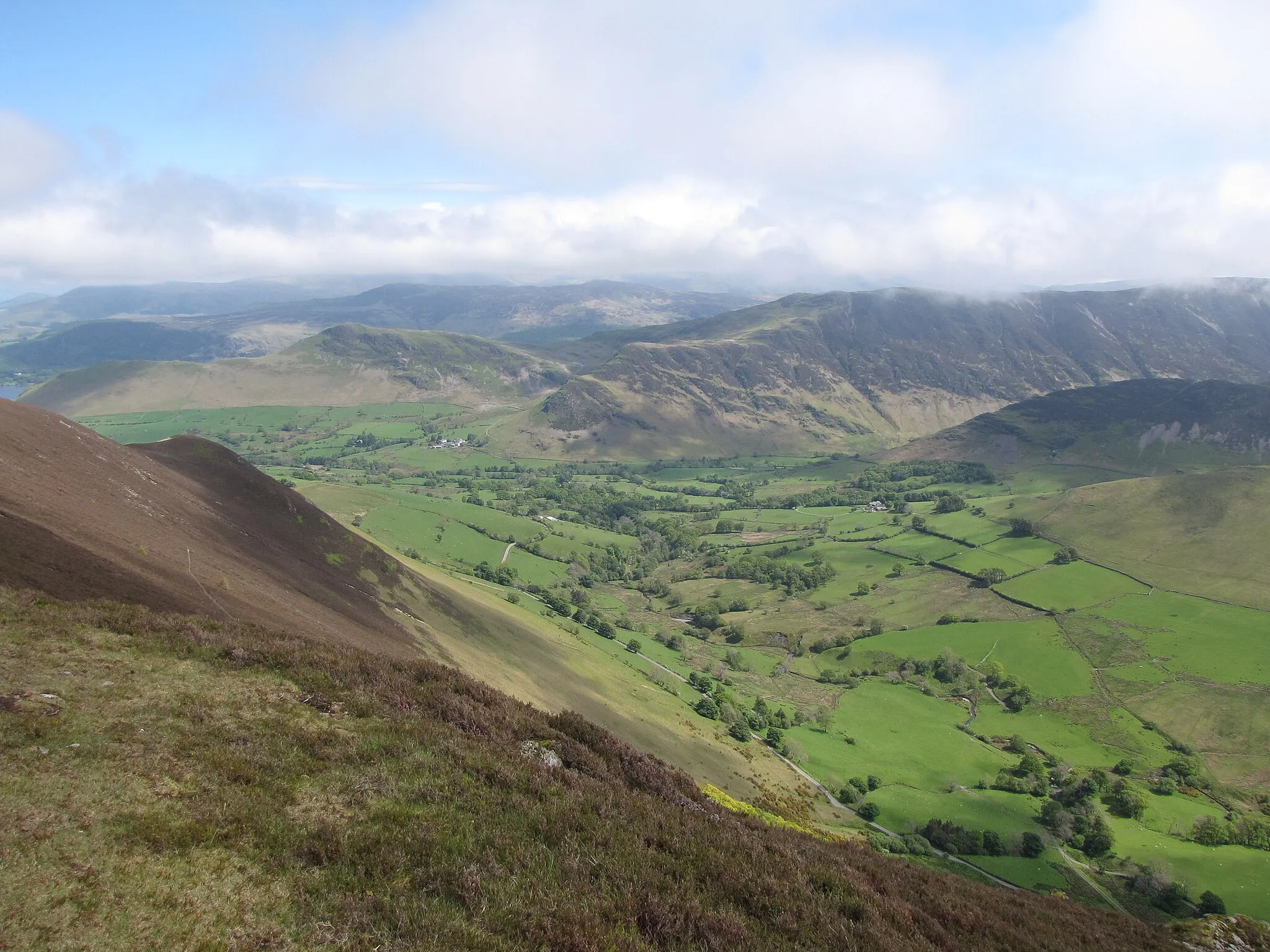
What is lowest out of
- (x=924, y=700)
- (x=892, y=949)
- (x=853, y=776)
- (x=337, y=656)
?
(x=924, y=700)

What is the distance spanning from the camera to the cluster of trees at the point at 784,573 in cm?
18125

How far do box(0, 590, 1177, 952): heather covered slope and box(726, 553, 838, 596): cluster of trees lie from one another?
158m

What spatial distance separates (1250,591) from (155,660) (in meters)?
185

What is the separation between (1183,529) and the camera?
16288 centimetres

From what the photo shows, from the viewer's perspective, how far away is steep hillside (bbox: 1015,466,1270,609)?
142 meters

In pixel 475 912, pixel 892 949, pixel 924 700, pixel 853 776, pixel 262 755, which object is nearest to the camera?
pixel 475 912

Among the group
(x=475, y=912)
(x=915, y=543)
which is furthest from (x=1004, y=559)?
(x=475, y=912)

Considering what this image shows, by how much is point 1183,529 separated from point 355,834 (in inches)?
8194

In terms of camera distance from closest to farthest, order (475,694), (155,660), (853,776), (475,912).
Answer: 1. (475,912)
2. (155,660)
3. (475,694)
4. (853,776)

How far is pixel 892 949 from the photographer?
16219 mm

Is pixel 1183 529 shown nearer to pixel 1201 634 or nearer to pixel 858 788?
pixel 1201 634

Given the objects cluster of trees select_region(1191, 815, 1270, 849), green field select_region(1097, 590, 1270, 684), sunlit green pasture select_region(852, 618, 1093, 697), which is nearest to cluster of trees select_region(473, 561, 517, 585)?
sunlit green pasture select_region(852, 618, 1093, 697)

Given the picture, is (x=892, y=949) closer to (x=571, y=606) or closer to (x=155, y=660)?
(x=155, y=660)

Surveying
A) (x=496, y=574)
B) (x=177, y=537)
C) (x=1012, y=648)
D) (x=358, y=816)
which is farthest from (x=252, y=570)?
(x=1012, y=648)
